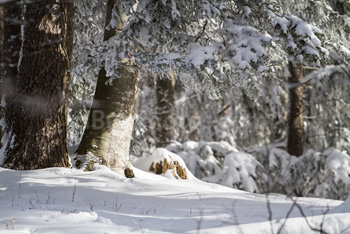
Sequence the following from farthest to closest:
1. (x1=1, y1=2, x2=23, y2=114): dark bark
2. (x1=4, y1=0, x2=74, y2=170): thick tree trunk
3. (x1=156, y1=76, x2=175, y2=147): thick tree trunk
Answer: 1. (x1=156, y1=76, x2=175, y2=147): thick tree trunk
2. (x1=1, y1=2, x2=23, y2=114): dark bark
3. (x1=4, y1=0, x2=74, y2=170): thick tree trunk

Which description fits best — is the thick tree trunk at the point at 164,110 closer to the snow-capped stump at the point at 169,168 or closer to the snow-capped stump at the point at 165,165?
the snow-capped stump at the point at 165,165

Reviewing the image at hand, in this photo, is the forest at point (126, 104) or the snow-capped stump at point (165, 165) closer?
the forest at point (126, 104)

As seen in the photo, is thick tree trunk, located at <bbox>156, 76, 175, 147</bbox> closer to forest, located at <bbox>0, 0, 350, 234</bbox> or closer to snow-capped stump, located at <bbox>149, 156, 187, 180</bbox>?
forest, located at <bbox>0, 0, 350, 234</bbox>

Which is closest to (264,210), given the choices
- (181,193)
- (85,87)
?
(181,193)

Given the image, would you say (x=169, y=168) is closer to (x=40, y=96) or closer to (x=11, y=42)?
(x=40, y=96)

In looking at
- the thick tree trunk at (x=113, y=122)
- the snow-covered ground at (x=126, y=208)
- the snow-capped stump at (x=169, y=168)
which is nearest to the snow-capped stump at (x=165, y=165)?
the snow-capped stump at (x=169, y=168)

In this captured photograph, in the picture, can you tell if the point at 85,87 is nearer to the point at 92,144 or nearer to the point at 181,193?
the point at 92,144

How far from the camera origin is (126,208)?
4.69m

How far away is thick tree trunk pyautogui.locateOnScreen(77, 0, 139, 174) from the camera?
22.4ft

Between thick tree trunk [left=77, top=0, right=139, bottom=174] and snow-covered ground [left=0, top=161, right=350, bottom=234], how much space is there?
48 centimetres

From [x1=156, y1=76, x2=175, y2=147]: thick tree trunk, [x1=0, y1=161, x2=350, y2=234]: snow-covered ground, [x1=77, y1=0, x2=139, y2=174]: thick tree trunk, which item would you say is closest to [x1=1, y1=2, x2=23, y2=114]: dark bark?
[x1=77, y1=0, x2=139, y2=174]: thick tree trunk

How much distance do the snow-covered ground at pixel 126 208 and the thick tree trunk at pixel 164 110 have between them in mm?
6047

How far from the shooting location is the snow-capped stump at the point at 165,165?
7879 millimetres

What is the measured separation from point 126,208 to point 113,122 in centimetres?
252
